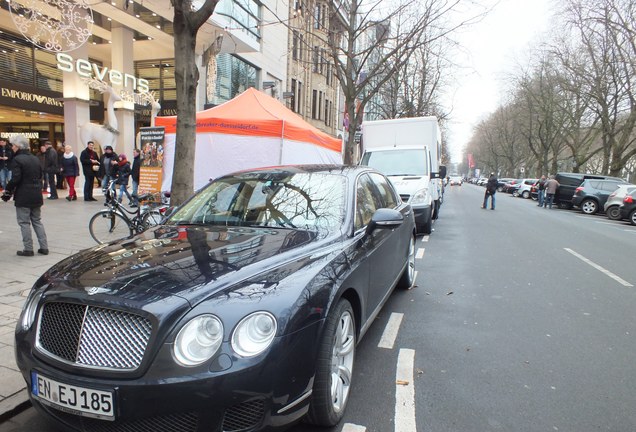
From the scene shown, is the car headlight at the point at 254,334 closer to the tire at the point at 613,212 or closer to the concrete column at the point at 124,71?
the concrete column at the point at 124,71

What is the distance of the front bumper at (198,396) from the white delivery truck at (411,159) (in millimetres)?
5831

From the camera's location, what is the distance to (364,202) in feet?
12.0

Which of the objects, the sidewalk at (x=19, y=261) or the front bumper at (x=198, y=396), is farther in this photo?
the sidewalk at (x=19, y=261)

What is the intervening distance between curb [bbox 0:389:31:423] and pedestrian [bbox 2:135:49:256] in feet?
13.2

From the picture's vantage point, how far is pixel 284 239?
2830mm

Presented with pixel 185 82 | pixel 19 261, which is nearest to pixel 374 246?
pixel 185 82

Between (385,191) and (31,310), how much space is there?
3.55 m

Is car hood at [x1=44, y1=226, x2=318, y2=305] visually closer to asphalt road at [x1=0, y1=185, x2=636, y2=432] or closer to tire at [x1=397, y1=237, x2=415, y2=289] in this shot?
asphalt road at [x1=0, y1=185, x2=636, y2=432]

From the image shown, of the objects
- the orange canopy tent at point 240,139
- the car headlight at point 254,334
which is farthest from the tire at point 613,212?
the car headlight at point 254,334

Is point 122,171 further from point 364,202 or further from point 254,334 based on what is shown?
point 254,334

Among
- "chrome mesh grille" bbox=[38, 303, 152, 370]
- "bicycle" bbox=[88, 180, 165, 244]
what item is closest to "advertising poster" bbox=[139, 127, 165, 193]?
"bicycle" bbox=[88, 180, 165, 244]

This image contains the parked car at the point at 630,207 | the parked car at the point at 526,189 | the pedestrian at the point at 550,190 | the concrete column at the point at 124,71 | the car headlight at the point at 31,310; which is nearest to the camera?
the car headlight at the point at 31,310

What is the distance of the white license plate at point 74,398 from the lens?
5.94ft

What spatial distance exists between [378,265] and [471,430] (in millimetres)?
1393
